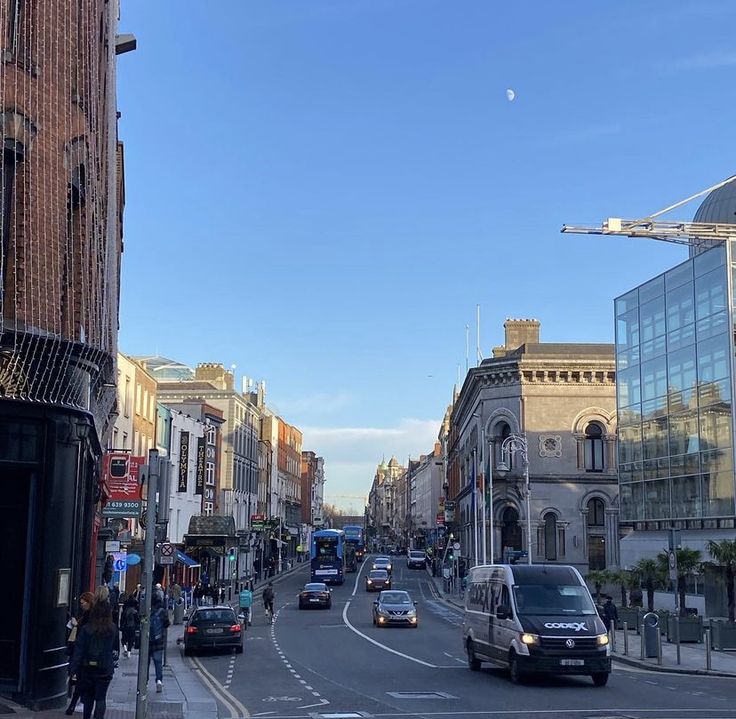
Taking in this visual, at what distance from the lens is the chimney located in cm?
7594

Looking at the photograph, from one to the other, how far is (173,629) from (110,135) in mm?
22395

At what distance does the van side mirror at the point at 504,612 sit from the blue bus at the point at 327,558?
180ft

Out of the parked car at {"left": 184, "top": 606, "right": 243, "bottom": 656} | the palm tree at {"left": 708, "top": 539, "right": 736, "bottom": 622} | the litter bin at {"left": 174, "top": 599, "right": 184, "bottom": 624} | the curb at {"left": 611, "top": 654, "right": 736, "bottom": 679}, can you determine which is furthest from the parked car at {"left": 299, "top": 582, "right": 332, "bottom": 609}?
the curb at {"left": 611, "top": 654, "right": 736, "bottom": 679}

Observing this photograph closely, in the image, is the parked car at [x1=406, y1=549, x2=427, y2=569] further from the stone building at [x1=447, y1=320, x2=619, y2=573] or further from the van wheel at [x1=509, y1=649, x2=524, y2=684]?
the van wheel at [x1=509, y1=649, x2=524, y2=684]

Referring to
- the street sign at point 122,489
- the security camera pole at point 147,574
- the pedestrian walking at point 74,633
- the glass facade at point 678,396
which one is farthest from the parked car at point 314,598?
the security camera pole at point 147,574

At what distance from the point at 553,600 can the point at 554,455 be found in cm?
4617

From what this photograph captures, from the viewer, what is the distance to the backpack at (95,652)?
43.2 feet

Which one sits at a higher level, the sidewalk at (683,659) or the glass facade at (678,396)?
the glass facade at (678,396)

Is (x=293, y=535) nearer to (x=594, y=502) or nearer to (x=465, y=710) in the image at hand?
(x=594, y=502)

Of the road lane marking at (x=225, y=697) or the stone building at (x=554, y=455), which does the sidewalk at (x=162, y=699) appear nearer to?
the road lane marking at (x=225, y=697)

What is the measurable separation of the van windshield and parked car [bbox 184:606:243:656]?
11753 mm

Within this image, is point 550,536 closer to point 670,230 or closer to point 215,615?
point 670,230

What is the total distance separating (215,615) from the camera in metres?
30.2

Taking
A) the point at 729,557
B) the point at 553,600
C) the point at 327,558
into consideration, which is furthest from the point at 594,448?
the point at 553,600
